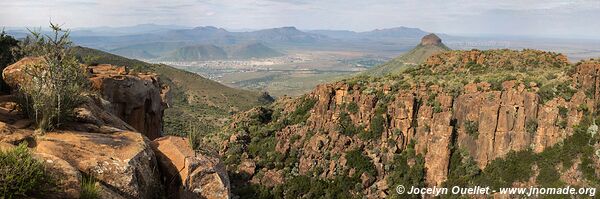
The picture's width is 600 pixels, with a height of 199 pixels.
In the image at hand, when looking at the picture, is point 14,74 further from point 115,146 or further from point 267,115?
point 267,115

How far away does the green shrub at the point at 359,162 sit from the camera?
54.2 metres

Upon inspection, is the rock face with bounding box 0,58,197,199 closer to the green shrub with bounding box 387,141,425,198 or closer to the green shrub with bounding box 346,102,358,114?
the green shrub with bounding box 387,141,425,198

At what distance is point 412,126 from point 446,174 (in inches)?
304

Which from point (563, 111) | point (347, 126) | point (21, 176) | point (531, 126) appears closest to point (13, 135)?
point (21, 176)

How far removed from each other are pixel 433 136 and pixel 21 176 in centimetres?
5173

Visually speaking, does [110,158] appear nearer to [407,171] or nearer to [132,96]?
[132,96]

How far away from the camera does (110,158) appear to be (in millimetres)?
9695

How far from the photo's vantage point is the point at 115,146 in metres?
10.4

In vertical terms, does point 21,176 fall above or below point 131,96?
above

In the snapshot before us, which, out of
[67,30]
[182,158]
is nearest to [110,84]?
[67,30]

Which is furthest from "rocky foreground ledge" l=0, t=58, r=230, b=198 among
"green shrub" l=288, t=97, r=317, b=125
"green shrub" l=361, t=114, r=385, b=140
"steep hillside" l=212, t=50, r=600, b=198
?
"green shrub" l=288, t=97, r=317, b=125

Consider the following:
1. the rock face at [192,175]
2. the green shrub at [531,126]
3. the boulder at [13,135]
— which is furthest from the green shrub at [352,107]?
the boulder at [13,135]

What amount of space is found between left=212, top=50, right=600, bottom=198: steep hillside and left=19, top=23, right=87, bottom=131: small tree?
124ft

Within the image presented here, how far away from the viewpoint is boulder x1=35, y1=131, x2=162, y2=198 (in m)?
9.29
